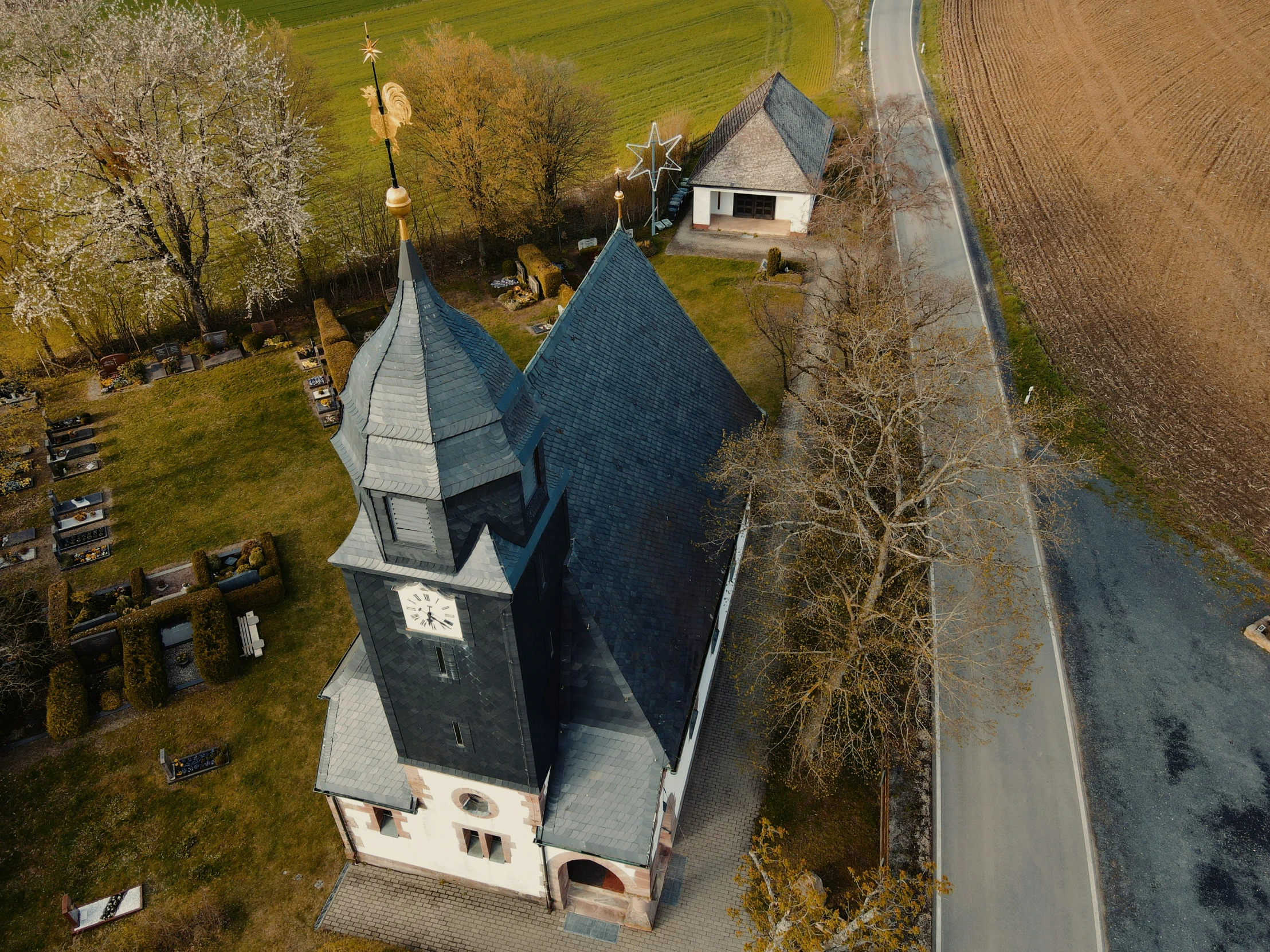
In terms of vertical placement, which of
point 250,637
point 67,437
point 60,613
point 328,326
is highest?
point 328,326

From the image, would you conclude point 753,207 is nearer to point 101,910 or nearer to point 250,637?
point 250,637

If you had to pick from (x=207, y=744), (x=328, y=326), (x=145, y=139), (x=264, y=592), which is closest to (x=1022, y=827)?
(x=207, y=744)

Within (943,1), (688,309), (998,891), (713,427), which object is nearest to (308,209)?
(688,309)

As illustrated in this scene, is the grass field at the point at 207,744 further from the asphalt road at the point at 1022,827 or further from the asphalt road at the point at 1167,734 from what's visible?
the asphalt road at the point at 1167,734

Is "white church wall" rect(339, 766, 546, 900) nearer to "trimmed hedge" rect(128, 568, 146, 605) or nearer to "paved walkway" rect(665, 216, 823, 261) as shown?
"trimmed hedge" rect(128, 568, 146, 605)

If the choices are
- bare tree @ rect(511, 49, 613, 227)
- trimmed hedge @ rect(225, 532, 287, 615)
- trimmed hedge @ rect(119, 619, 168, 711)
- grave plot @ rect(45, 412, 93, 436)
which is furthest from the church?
grave plot @ rect(45, 412, 93, 436)

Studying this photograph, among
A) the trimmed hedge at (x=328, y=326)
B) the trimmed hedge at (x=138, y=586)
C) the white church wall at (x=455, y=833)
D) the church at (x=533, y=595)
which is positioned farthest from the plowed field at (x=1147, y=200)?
the trimmed hedge at (x=138, y=586)

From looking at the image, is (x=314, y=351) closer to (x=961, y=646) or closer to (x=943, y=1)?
(x=961, y=646)

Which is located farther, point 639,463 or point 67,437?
point 67,437
